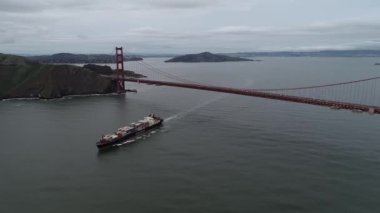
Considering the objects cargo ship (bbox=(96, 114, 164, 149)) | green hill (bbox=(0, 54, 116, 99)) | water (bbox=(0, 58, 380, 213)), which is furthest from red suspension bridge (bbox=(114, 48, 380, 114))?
cargo ship (bbox=(96, 114, 164, 149))

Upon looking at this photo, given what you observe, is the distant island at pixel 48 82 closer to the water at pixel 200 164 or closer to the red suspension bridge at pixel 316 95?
the red suspension bridge at pixel 316 95

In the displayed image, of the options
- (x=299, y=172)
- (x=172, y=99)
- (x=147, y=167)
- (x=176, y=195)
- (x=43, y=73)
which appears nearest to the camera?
(x=176, y=195)

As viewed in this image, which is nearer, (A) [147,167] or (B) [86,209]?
(B) [86,209]

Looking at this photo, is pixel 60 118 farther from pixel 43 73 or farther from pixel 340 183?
pixel 340 183

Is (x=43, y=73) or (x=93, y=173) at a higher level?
(x=43, y=73)

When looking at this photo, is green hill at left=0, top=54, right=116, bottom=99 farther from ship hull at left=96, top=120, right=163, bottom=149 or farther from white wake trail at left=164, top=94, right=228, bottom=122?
ship hull at left=96, top=120, right=163, bottom=149

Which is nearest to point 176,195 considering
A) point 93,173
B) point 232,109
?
point 93,173
